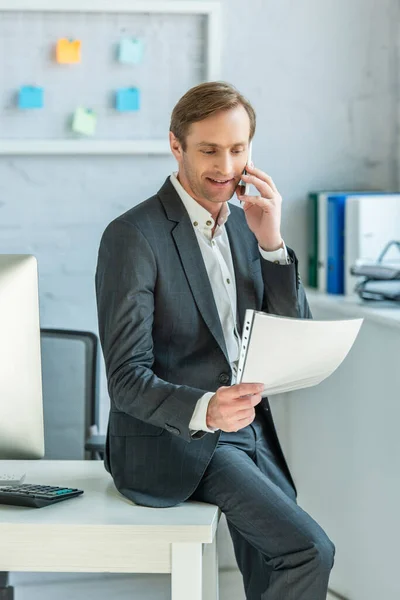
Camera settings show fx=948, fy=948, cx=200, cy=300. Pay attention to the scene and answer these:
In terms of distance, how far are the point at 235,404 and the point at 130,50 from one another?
62.4 inches

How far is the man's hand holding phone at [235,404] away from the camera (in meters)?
1.63

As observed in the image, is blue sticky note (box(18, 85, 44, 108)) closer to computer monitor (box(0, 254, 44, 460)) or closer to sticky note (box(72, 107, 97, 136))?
sticky note (box(72, 107, 97, 136))

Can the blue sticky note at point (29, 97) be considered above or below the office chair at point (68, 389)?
above

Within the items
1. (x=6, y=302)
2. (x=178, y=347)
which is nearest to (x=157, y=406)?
(x=178, y=347)

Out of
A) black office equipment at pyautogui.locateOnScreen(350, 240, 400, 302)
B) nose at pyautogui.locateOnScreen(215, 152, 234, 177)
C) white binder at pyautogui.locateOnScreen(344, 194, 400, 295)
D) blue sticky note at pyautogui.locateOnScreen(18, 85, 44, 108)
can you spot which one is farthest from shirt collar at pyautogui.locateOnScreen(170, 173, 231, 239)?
blue sticky note at pyautogui.locateOnScreen(18, 85, 44, 108)

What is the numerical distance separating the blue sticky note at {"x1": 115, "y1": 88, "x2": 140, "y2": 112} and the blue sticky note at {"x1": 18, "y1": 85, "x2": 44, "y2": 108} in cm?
24

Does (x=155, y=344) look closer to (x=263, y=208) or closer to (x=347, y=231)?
(x=263, y=208)

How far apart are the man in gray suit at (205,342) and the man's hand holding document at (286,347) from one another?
6cm

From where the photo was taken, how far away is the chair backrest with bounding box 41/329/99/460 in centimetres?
289

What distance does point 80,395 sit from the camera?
2.96 m

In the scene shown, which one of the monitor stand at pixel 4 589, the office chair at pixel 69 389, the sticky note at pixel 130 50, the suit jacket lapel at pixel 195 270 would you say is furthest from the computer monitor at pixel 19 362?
the sticky note at pixel 130 50

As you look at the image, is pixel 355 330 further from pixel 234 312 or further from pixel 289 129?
pixel 289 129

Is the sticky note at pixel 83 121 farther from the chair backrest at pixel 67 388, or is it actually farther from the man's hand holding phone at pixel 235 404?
the man's hand holding phone at pixel 235 404

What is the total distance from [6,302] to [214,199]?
49 cm
